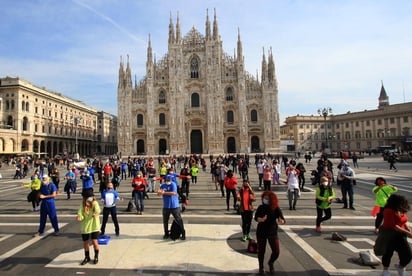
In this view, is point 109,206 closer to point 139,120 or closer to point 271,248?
point 271,248

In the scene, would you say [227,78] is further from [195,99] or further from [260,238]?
[260,238]

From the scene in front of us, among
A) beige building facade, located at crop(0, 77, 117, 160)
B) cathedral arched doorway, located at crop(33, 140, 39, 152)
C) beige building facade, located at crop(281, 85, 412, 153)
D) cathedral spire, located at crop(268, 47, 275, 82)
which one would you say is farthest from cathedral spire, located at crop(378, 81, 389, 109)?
cathedral arched doorway, located at crop(33, 140, 39, 152)

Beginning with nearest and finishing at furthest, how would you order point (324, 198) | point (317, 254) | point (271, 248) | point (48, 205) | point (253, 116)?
point (271, 248), point (317, 254), point (324, 198), point (48, 205), point (253, 116)

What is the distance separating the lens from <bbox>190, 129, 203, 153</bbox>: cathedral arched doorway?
50375 millimetres

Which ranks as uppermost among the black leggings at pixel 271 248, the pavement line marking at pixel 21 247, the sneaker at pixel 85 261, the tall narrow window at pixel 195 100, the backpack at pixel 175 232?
the tall narrow window at pixel 195 100

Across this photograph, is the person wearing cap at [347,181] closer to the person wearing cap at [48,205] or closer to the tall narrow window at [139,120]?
the person wearing cap at [48,205]

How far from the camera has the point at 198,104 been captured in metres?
50.2

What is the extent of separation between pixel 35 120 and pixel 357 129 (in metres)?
72.6

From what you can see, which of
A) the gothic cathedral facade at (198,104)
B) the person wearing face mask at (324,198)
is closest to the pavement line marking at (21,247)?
the person wearing face mask at (324,198)

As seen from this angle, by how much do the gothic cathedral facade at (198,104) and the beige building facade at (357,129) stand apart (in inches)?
688

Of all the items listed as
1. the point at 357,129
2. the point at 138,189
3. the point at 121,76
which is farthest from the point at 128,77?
the point at 357,129

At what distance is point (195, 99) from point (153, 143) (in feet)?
36.7

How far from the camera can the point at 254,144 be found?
49.7 m

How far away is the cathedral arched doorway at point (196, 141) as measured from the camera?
50375 mm
